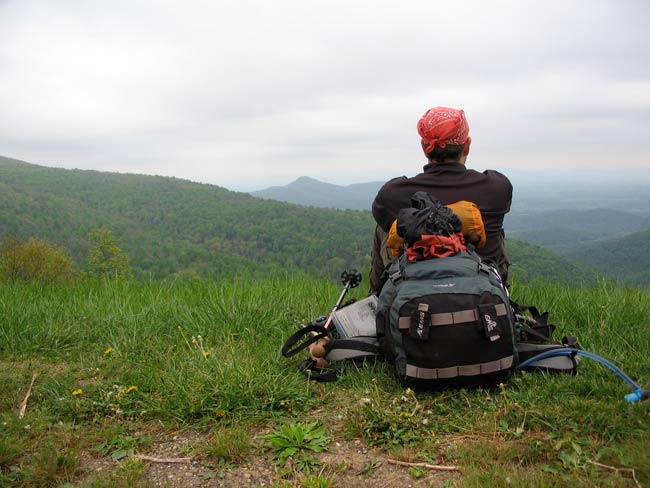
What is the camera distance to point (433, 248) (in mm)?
3092

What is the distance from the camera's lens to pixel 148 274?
6.30m

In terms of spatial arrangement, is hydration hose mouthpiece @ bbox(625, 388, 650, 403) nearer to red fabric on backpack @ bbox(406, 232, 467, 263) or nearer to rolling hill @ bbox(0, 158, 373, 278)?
red fabric on backpack @ bbox(406, 232, 467, 263)

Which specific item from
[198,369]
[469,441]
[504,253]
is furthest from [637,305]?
[198,369]

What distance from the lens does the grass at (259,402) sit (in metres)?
2.35

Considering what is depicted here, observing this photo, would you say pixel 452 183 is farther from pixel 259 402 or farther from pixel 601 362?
pixel 259 402

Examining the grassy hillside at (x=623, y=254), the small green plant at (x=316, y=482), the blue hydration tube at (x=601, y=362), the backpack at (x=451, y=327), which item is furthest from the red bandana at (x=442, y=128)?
the grassy hillside at (x=623, y=254)

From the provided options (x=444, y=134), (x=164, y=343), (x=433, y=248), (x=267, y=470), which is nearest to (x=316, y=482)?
(x=267, y=470)

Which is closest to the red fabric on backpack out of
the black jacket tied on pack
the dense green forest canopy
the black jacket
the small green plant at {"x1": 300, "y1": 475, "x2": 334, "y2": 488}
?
the black jacket tied on pack

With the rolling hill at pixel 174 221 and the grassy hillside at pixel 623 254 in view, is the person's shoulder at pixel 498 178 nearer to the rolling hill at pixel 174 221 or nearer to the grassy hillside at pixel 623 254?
the rolling hill at pixel 174 221

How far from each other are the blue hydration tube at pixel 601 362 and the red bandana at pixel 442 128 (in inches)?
61.5

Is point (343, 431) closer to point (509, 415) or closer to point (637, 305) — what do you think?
point (509, 415)

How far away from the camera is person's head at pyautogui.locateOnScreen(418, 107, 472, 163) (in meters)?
3.56

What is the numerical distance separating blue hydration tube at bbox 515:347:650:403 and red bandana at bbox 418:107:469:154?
1563 mm

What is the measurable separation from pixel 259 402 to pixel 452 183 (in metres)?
2.00
